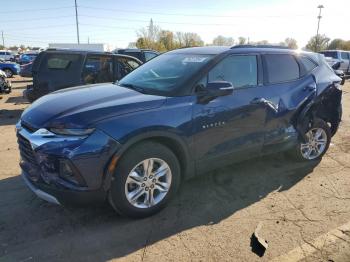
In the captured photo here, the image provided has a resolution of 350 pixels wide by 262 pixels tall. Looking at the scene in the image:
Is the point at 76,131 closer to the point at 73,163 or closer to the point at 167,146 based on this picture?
the point at 73,163

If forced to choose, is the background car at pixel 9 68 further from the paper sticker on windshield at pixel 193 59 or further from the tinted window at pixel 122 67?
the paper sticker on windshield at pixel 193 59

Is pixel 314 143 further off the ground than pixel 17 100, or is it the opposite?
pixel 314 143

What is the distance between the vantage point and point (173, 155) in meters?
3.68

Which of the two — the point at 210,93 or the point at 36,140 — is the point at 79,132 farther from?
the point at 210,93

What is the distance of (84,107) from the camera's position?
3.39 m

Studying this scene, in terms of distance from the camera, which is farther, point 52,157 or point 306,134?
point 306,134

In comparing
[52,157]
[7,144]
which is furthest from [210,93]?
[7,144]

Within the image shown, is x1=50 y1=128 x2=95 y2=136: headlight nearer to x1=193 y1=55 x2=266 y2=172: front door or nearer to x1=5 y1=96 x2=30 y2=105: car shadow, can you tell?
x1=193 y1=55 x2=266 y2=172: front door

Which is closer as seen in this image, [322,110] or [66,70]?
[322,110]

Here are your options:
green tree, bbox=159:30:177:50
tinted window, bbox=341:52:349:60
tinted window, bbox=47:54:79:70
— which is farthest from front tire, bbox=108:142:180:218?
green tree, bbox=159:30:177:50

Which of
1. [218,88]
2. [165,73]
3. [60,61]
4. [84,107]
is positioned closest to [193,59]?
[165,73]

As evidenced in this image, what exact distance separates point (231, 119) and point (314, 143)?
213cm

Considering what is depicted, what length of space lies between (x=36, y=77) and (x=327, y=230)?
778 centimetres

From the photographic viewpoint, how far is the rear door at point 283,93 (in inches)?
181
